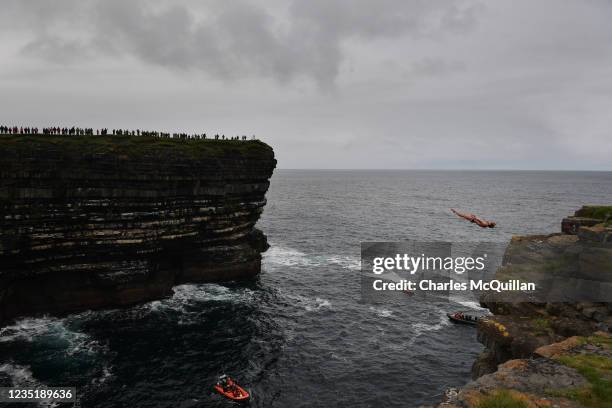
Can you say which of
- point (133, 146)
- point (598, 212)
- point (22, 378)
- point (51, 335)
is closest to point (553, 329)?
point (598, 212)

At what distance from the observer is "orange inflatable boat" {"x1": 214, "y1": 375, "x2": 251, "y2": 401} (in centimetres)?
3488

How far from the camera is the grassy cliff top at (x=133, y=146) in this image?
47.3 metres

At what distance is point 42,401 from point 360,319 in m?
34.1

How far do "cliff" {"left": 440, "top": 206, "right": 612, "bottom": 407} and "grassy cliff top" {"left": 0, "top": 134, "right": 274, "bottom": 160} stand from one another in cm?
4035

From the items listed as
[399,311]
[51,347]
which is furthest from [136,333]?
[399,311]

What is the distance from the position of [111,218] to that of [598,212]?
5028cm

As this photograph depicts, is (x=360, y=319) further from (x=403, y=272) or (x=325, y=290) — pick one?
(x=403, y=272)

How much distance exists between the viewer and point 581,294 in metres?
27.2

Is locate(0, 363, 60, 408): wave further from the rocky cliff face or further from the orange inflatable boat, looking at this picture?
the orange inflatable boat

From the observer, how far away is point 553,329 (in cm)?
2619

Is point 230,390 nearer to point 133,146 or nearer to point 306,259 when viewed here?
point 133,146

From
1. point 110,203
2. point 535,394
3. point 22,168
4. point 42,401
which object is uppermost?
point 22,168

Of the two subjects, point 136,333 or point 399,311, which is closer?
point 136,333

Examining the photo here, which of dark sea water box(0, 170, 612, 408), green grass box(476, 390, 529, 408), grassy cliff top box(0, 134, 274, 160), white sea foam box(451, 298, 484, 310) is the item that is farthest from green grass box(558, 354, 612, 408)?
grassy cliff top box(0, 134, 274, 160)
